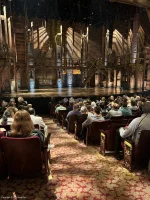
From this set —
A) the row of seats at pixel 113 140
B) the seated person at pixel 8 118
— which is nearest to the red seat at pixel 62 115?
the row of seats at pixel 113 140

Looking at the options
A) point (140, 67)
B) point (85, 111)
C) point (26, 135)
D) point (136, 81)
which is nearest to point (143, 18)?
point (140, 67)

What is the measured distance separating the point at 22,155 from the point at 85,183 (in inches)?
40.2

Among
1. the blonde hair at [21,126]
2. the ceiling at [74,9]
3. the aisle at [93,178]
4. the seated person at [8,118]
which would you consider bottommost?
the aisle at [93,178]

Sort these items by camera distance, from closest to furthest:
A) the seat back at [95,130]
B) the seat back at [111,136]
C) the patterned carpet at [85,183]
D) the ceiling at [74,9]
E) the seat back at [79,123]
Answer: the patterned carpet at [85,183]
the seat back at [111,136]
the seat back at [95,130]
the seat back at [79,123]
the ceiling at [74,9]

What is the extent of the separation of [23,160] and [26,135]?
0.39m

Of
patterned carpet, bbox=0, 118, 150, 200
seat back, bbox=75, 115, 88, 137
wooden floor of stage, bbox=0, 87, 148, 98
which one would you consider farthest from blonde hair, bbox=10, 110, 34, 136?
wooden floor of stage, bbox=0, 87, 148, 98

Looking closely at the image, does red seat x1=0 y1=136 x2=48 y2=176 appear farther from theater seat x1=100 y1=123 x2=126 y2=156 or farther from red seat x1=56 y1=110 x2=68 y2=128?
red seat x1=56 y1=110 x2=68 y2=128

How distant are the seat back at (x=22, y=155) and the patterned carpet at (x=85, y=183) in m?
0.17

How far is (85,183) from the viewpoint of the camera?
9.11 feet

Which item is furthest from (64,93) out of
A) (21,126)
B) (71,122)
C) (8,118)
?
(21,126)

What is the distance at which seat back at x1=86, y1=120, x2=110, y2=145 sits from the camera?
4.20 meters

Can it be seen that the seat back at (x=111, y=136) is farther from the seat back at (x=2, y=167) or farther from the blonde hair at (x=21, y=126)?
the seat back at (x=2, y=167)

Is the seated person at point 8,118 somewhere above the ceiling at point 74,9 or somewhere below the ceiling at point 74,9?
below

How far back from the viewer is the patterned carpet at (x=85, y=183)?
249 centimetres
